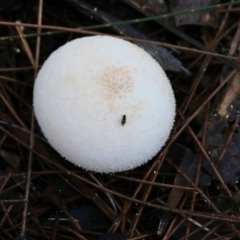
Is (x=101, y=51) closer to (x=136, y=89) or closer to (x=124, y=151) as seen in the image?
(x=136, y=89)

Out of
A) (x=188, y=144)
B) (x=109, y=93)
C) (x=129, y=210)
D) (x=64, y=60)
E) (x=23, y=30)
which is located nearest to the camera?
(x=109, y=93)

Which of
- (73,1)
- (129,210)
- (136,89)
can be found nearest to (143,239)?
(129,210)

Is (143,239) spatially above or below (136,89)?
below

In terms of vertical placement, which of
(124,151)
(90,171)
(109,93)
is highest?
(109,93)

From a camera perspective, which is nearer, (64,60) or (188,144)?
(64,60)
